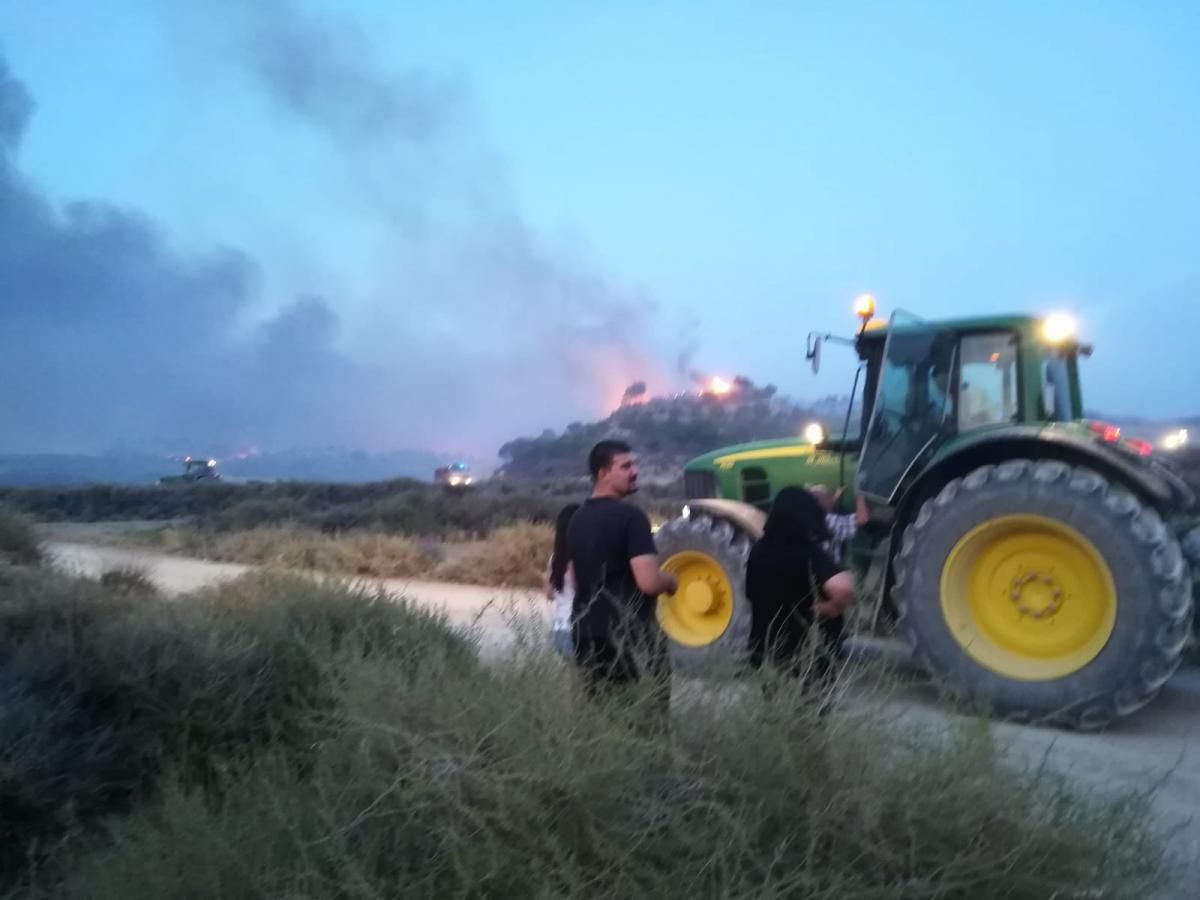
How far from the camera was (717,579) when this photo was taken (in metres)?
7.68

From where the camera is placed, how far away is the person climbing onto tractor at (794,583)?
4383mm

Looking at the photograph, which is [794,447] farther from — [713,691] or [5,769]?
[5,769]

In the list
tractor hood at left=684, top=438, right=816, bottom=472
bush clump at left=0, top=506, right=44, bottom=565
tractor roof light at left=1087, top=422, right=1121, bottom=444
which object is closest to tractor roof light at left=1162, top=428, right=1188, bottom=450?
tractor roof light at left=1087, top=422, right=1121, bottom=444

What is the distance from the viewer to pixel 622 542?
433 centimetres

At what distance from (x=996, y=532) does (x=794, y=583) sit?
233cm

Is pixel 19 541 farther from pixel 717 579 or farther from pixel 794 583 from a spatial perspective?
pixel 794 583

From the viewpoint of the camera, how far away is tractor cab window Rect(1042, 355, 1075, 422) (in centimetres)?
695

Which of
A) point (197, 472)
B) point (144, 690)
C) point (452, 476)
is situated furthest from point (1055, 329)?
point (197, 472)

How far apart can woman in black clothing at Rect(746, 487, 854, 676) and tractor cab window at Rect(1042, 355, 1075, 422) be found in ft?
10.2

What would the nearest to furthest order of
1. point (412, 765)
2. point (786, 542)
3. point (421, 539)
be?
point (412, 765), point (786, 542), point (421, 539)

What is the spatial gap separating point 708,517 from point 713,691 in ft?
14.7

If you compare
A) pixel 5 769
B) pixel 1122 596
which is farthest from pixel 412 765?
pixel 1122 596

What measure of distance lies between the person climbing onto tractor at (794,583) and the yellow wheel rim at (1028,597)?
2.00 meters

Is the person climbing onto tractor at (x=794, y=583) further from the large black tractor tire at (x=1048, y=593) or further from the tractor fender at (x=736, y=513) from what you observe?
the tractor fender at (x=736, y=513)
